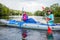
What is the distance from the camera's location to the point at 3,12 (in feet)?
28.2

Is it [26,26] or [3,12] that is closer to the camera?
[26,26]

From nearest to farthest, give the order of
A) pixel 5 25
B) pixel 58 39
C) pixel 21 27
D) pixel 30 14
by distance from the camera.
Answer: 1. pixel 58 39
2. pixel 21 27
3. pixel 5 25
4. pixel 30 14

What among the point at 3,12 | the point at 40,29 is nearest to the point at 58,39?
the point at 40,29

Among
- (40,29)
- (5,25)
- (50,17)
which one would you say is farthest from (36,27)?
(5,25)

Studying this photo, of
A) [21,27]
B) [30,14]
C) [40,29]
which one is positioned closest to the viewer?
[40,29]

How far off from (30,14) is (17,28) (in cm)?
106

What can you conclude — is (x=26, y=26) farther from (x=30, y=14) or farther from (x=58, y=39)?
(x=58, y=39)

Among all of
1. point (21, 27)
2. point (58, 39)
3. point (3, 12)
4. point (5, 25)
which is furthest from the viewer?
point (3, 12)

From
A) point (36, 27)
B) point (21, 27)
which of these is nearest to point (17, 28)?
point (21, 27)

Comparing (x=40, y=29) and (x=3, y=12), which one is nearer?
(x=40, y=29)

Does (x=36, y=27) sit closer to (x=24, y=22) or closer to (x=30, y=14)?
(x=24, y=22)

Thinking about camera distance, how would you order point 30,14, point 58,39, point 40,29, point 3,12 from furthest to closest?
point 3,12
point 30,14
point 40,29
point 58,39

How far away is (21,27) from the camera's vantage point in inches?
187

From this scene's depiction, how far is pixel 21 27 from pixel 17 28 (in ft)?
0.35
